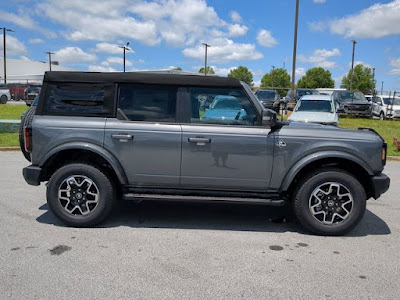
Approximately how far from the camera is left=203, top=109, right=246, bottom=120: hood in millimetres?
4426

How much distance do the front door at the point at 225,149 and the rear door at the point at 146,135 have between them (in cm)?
15

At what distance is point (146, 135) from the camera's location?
430 centimetres

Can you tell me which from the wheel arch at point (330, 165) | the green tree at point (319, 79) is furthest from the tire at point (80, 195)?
the green tree at point (319, 79)

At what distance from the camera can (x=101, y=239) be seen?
4.11m

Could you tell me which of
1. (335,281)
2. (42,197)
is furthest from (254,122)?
(42,197)

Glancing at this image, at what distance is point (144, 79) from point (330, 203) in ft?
8.70

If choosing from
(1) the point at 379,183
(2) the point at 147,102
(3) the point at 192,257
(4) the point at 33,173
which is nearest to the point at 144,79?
(2) the point at 147,102

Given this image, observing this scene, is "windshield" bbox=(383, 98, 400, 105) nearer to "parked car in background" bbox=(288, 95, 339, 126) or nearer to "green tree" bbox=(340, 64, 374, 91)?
"parked car in background" bbox=(288, 95, 339, 126)

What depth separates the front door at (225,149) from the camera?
4258 millimetres

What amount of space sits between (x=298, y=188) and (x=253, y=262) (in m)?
1.19

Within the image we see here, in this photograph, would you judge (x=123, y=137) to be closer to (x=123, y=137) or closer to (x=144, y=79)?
(x=123, y=137)

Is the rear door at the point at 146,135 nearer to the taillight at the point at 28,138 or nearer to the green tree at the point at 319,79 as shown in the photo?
the taillight at the point at 28,138

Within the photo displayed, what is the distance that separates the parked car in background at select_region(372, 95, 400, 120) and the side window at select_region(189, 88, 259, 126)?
21993 millimetres

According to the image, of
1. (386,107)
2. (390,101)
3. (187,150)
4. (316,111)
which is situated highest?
(390,101)
